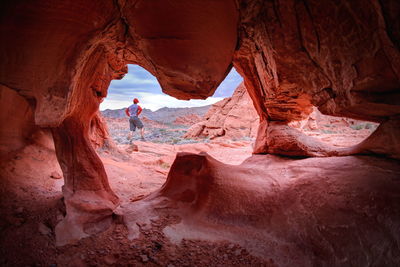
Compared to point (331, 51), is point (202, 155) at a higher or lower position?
lower

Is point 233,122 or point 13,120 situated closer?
point 13,120

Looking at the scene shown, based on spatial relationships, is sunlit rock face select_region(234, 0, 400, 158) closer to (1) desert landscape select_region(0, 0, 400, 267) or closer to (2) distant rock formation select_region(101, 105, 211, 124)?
(1) desert landscape select_region(0, 0, 400, 267)

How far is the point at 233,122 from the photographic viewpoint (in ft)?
49.6

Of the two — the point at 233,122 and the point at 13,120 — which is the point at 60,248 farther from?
the point at 233,122

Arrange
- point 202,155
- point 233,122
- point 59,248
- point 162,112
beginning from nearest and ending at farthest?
point 59,248, point 202,155, point 233,122, point 162,112

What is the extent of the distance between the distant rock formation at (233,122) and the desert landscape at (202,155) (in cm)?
1111

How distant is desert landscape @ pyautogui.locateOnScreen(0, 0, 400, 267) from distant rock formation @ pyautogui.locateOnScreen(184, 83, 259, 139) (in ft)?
36.5

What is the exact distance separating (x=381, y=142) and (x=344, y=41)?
153 centimetres

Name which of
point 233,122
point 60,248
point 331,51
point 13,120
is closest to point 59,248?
point 60,248

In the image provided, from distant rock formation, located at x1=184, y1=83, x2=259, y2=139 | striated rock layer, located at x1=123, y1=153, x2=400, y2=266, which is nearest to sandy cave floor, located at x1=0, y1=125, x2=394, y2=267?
striated rock layer, located at x1=123, y1=153, x2=400, y2=266

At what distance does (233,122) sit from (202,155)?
39.8 ft

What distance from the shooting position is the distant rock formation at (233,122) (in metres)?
14.7

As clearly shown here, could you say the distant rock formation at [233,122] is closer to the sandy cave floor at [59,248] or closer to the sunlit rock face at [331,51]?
the sunlit rock face at [331,51]

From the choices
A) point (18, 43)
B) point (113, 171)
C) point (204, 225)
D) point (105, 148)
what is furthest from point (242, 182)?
point (105, 148)
